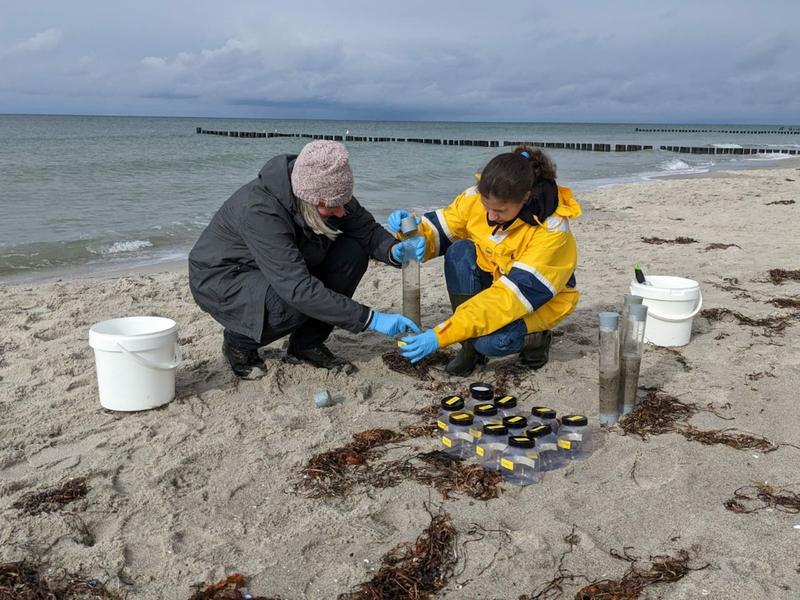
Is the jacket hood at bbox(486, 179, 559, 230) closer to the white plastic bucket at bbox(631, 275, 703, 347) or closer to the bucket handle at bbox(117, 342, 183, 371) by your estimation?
the white plastic bucket at bbox(631, 275, 703, 347)

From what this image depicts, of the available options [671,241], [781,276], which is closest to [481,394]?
[781,276]

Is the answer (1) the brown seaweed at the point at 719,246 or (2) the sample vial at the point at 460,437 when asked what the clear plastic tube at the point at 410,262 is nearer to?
(2) the sample vial at the point at 460,437

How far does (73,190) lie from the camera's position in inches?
574

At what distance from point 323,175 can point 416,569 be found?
188cm

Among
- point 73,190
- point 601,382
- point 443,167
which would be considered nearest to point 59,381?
point 601,382

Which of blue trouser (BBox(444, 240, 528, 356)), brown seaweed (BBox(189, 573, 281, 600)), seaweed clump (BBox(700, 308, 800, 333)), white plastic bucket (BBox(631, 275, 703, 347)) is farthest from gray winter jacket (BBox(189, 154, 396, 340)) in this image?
seaweed clump (BBox(700, 308, 800, 333))

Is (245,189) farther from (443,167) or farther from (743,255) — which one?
(443,167)

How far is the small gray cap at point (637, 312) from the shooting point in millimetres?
3380

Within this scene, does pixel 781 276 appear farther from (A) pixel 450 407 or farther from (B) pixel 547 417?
(A) pixel 450 407

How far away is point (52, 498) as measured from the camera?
2.72m

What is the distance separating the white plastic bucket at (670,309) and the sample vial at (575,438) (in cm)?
150

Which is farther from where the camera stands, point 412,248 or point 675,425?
point 412,248

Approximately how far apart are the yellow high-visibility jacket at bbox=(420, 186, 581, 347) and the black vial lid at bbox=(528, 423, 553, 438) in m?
0.69

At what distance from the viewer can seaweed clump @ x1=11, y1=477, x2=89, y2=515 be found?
2.65m
